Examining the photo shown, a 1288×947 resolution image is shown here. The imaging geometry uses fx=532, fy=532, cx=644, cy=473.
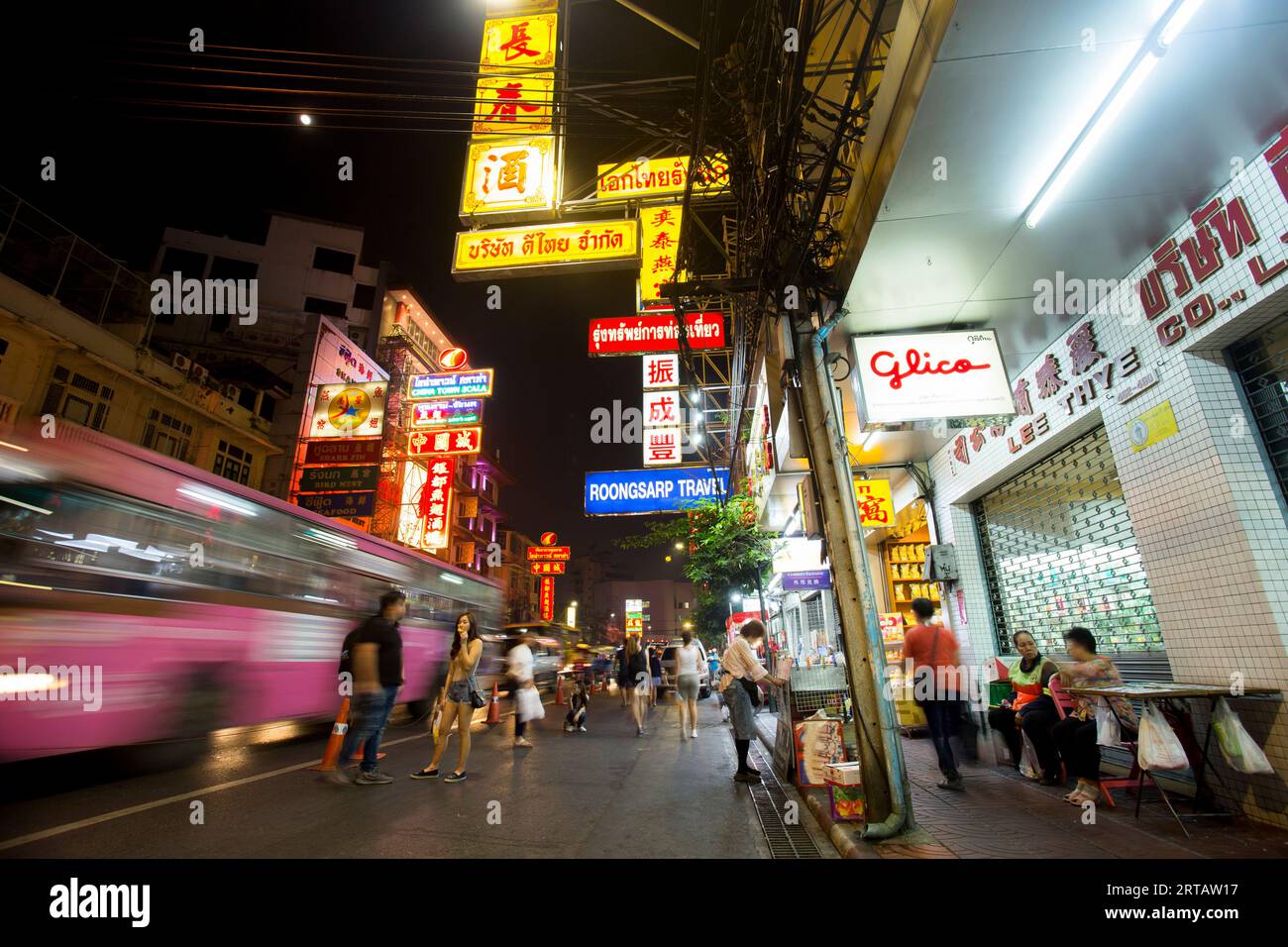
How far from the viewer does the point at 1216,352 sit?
14.5 feet

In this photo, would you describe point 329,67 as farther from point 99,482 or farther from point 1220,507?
point 1220,507

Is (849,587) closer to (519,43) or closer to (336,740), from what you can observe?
(336,740)

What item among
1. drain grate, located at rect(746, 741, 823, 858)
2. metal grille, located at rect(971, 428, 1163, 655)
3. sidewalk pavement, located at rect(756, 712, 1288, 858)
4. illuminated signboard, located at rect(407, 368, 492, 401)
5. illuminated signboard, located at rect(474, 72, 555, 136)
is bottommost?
drain grate, located at rect(746, 741, 823, 858)

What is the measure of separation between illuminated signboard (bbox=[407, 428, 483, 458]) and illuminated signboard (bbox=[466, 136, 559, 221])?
520 inches

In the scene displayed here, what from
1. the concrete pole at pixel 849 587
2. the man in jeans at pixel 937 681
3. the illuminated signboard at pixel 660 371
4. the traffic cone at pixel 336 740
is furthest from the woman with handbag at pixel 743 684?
the illuminated signboard at pixel 660 371

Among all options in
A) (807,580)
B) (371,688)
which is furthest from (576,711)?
(807,580)

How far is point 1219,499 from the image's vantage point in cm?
421

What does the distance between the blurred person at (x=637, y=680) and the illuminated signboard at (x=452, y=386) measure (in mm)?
12620

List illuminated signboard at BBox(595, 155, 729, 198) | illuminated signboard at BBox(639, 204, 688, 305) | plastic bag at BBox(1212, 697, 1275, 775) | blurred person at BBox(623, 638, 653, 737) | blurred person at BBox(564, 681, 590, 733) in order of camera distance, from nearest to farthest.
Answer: plastic bag at BBox(1212, 697, 1275, 775) < illuminated signboard at BBox(595, 155, 729, 198) < blurred person at BBox(623, 638, 653, 737) < blurred person at BBox(564, 681, 590, 733) < illuminated signboard at BBox(639, 204, 688, 305)

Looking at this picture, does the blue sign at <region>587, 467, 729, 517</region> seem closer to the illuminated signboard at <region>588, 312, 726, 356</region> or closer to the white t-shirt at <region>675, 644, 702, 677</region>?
the illuminated signboard at <region>588, 312, 726, 356</region>

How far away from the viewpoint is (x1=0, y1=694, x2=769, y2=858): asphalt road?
11.8ft

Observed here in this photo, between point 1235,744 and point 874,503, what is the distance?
221 inches

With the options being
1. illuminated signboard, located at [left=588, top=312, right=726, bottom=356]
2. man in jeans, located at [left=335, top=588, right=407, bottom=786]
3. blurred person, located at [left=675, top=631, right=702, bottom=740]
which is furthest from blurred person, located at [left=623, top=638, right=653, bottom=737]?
illuminated signboard, located at [left=588, top=312, right=726, bottom=356]

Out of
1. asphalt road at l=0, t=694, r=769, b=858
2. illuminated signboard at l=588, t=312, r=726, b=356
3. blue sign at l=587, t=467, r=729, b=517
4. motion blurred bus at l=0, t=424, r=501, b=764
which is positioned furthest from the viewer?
blue sign at l=587, t=467, r=729, b=517
